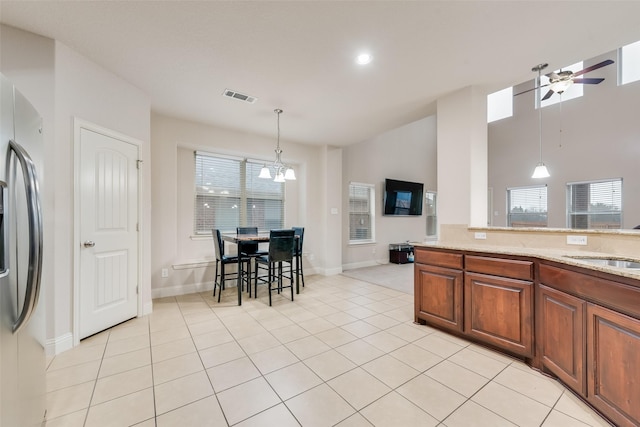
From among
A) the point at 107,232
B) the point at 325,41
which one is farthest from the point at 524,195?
the point at 107,232

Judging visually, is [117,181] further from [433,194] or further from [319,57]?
[433,194]

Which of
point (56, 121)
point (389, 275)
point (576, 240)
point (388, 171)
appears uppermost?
point (388, 171)

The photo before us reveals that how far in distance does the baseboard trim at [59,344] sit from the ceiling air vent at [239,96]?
2.92 m

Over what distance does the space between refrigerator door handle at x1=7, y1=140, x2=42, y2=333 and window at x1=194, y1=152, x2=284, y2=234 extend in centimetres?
325

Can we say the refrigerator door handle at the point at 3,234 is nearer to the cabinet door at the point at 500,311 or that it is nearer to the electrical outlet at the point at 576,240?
the cabinet door at the point at 500,311

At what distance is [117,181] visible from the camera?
9.31 ft

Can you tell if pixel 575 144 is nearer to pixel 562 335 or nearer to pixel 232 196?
pixel 562 335

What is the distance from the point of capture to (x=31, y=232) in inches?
44.3

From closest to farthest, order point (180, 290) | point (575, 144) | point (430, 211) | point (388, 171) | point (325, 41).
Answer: point (325, 41), point (180, 290), point (575, 144), point (388, 171), point (430, 211)

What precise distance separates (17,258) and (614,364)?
2.99 metres

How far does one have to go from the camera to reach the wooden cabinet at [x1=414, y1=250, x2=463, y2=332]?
2.53 meters

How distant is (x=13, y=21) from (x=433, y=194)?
337 inches

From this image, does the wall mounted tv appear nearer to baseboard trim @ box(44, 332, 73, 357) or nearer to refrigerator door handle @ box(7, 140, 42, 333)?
baseboard trim @ box(44, 332, 73, 357)

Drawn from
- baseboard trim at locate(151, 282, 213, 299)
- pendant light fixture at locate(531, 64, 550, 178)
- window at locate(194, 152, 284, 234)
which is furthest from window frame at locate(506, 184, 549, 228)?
baseboard trim at locate(151, 282, 213, 299)
